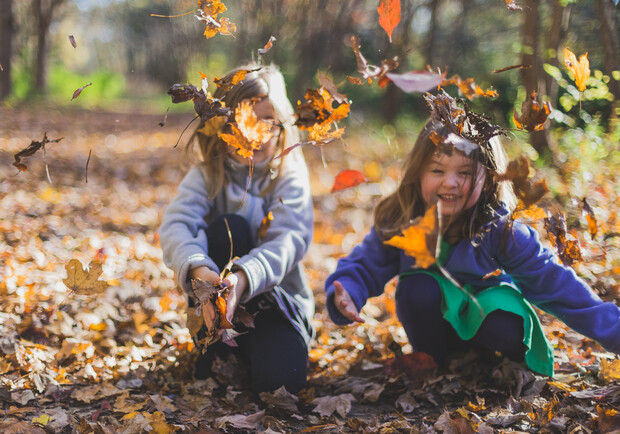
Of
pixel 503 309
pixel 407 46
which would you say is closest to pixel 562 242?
pixel 503 309

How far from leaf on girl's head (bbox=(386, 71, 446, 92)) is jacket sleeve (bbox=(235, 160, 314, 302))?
688mm

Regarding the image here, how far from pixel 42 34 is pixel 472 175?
1501cm

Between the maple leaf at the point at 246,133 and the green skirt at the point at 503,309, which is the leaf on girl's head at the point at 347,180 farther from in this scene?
the green skirt at the point at 503,309

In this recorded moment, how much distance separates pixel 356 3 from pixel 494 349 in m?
10.7

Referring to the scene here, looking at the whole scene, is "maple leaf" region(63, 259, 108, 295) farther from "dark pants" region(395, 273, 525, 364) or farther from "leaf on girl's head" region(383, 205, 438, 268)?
Answer: "dark pants" region(395, 273, 525, 364)

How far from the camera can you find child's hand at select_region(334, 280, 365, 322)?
1.92 m

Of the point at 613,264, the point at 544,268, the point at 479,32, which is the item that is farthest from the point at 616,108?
the point at 479,32

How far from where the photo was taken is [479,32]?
11953 mm

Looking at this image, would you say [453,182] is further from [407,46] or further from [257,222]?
[407,46]

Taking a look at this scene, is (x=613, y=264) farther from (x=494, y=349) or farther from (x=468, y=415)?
(x=468, y=415)

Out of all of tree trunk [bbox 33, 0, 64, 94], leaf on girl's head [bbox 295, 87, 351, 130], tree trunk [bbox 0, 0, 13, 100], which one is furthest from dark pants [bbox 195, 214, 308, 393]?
tree trunk [bbox 33, 0, 64, 94]

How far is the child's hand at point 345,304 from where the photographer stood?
1919 mm

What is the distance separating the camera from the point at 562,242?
1776 mm

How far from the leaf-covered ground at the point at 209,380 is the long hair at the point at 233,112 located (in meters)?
0.40
